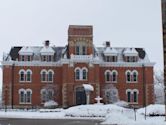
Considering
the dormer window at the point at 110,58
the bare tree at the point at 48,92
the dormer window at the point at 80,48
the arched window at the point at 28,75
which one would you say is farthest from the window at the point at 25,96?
the dormer window at the point at 110,58

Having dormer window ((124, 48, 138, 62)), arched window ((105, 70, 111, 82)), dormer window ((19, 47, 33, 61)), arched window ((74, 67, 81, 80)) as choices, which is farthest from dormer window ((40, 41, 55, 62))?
dormer window ((124, 48, 138, 62))

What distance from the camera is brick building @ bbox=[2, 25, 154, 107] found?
202 feet

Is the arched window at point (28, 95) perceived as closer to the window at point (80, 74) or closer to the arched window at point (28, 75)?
the arched window at point (28, 75)

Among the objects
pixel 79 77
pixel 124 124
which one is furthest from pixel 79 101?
pixel 124 124

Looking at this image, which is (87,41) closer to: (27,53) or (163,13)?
(27,53)

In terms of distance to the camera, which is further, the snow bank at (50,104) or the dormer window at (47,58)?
the dormer window at (47,58)

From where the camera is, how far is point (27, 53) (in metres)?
64.4

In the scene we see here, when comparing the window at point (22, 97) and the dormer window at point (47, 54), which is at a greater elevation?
the dormer window at point (47, 54)

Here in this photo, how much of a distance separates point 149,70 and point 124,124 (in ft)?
128

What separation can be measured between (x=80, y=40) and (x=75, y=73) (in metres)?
5.08

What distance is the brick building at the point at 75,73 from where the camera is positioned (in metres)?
61.7

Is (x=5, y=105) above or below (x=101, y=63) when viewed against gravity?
below

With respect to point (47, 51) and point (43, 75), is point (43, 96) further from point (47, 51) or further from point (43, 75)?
point (47, 51)

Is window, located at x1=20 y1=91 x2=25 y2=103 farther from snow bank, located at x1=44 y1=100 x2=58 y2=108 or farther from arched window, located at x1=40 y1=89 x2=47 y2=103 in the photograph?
snow bank, located at x1=44 y1=100 x2=58 y2=108
